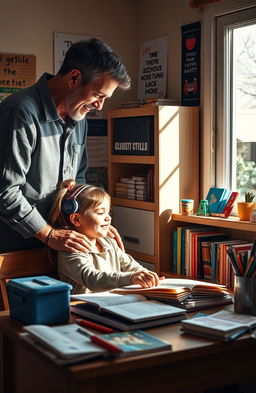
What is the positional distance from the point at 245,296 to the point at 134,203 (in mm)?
2117

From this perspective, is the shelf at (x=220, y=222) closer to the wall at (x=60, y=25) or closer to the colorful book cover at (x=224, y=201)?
the colorful book cover at (x=224, y=201)

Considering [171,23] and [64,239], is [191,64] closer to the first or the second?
[171,23]

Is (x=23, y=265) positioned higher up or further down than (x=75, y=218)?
further down

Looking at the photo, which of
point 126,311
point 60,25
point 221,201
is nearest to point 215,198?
point 221,201

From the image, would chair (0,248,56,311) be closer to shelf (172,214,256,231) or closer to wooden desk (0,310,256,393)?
wooden desk (0,310,256,393)

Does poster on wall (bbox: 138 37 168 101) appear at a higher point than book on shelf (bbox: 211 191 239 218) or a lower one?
higher

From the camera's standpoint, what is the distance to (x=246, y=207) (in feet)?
11.2

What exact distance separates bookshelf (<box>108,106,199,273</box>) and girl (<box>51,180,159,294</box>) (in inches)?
45.8

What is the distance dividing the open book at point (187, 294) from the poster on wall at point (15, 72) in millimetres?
2231

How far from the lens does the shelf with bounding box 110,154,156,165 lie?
380cm

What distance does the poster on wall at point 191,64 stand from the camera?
12.6ft

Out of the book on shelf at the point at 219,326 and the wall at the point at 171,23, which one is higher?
the wall at the point at 171,23

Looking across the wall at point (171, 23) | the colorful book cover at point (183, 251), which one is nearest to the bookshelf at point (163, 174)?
the colorful book cover at point (183, 251)

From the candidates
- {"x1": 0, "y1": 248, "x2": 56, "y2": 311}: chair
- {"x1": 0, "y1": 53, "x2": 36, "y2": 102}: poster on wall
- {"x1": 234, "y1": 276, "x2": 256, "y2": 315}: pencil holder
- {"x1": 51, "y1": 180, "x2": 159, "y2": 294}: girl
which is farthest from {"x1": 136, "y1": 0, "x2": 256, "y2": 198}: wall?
{"x1": 234, "y1": 276, "x2": 256, "y2": 315}: pencil holder
